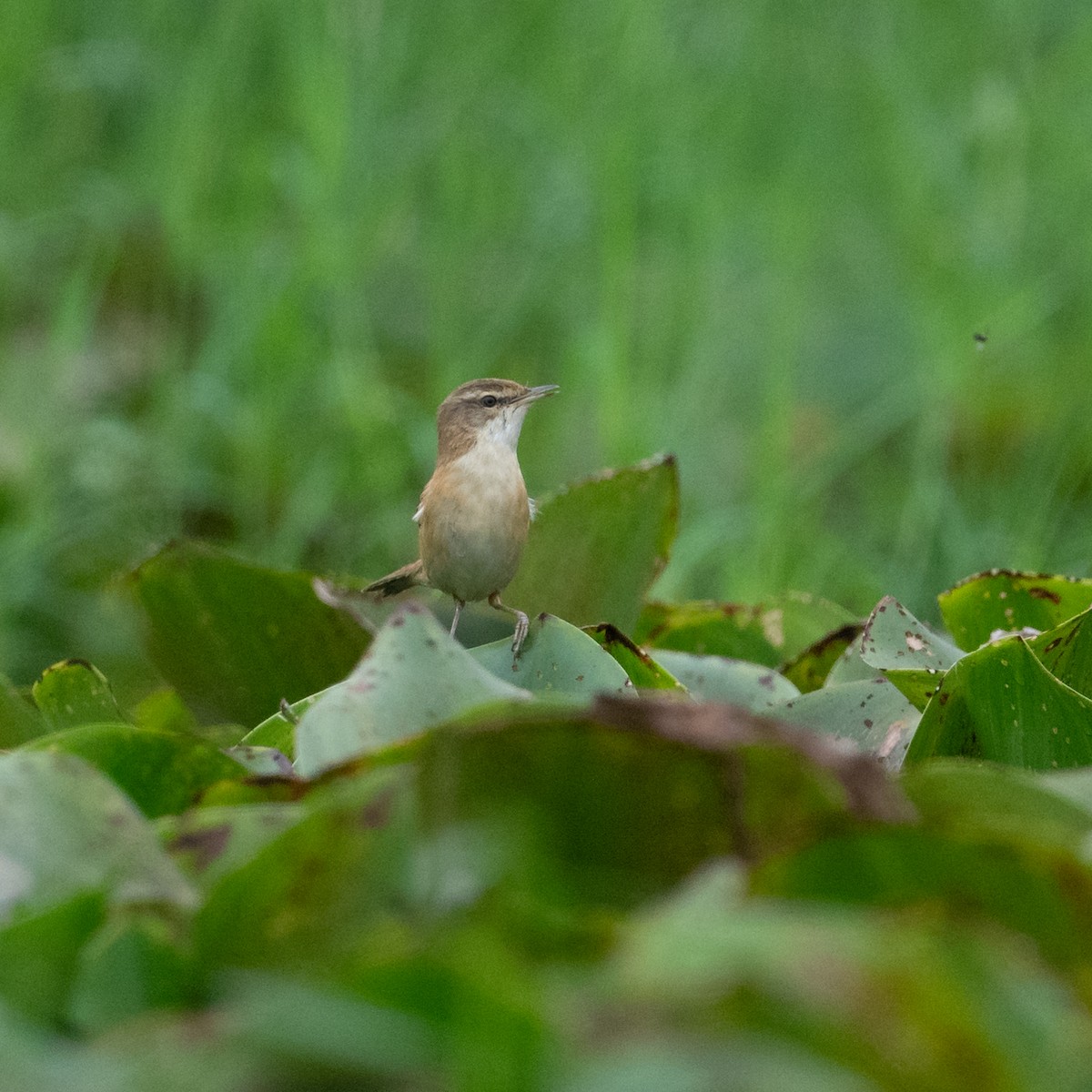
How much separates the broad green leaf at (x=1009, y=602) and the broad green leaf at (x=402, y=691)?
0.59 meters

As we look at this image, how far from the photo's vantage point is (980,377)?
15.1 ft

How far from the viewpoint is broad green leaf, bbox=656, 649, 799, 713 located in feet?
4.17

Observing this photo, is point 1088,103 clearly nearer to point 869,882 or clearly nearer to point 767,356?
point 767,356

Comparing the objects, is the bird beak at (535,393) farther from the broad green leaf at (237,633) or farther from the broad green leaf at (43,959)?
the broad green leaf at (43,959)

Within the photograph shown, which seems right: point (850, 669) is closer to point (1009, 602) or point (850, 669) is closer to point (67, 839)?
point (1009, 602)

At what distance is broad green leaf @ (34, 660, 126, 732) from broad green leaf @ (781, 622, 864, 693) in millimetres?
593

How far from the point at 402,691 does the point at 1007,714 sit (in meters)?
0.43

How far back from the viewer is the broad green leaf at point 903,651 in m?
1.15

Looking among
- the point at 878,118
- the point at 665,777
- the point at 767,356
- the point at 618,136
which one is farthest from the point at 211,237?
the point at 665,777

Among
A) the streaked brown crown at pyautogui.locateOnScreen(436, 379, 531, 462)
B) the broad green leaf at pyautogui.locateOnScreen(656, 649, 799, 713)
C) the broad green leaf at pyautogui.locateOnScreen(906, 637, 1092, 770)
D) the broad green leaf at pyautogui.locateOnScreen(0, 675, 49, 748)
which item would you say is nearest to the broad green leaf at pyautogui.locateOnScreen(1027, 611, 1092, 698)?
the broad green leaf at pyautogui.locateOnScreen(906, 637, 1092, 770)

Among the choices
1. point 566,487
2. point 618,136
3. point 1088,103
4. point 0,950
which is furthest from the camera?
point 1088,103

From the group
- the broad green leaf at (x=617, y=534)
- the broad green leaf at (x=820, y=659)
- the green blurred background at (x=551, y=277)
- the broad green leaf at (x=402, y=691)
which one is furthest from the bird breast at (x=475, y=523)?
the green blurred background at (x=551, y=277)

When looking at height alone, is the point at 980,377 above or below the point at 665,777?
below

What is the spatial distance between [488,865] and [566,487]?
880mm
